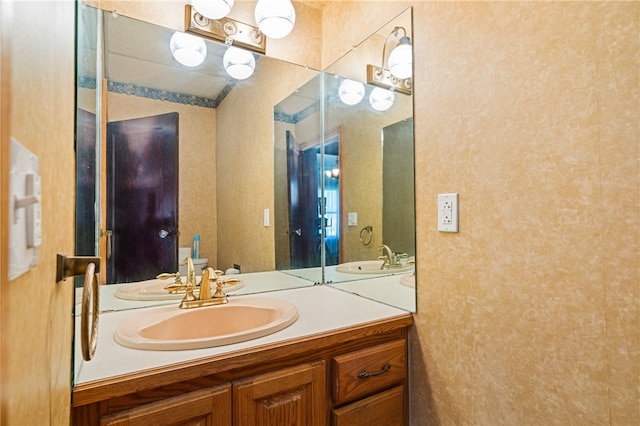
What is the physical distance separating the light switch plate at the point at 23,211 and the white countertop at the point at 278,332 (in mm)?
486

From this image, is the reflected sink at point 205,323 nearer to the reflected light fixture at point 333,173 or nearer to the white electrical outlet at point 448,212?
the white electrical outlet at point 448,212

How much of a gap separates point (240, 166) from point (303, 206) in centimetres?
42

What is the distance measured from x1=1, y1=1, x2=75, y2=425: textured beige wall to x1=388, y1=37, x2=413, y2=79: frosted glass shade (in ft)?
3.34

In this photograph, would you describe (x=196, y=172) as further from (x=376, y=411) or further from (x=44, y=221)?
(x=376, y=411)

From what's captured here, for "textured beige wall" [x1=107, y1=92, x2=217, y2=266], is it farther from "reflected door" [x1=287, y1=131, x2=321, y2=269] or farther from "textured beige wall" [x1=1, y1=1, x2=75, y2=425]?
"textured beige wall" [x1=1, y1=1, x2=75, y2=425]

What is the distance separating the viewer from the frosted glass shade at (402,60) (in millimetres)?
1223

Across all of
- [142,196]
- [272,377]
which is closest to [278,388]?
[272,377]

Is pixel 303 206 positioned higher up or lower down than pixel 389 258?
higher up

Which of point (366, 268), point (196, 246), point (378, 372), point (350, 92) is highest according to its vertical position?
point (350, 92)

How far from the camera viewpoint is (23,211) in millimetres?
308

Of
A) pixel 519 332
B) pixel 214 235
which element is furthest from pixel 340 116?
pixel 519 332

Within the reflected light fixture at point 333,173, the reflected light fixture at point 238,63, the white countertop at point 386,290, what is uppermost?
the reflected light fixture at point 238,63

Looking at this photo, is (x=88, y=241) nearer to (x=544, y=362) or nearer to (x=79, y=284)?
(x=79, y=284)

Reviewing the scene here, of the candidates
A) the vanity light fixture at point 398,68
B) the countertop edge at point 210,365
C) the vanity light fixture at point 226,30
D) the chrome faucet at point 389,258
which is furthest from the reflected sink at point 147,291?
the vanity light fixture at point 398,68
